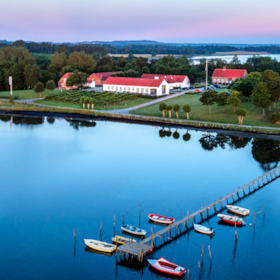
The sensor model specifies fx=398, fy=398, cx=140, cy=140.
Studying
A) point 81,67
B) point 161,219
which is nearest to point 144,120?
point 161,219

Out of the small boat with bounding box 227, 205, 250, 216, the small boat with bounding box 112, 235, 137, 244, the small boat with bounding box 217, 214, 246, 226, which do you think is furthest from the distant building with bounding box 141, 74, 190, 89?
the small boat with bounding box 112, 235, 137, 244

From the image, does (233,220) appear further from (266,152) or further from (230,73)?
(230,73)

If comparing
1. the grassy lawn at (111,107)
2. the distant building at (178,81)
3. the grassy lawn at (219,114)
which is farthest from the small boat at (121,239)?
the distant building at (178,81)

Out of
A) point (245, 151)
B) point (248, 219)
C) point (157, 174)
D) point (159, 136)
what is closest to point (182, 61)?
point (159, 136)

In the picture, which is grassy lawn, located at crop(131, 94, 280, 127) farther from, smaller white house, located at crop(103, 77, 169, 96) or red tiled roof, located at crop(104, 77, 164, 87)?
red tiled roof, located at crop(104, 77, 164, 87)

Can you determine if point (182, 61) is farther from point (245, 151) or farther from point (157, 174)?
point (157, 174)
